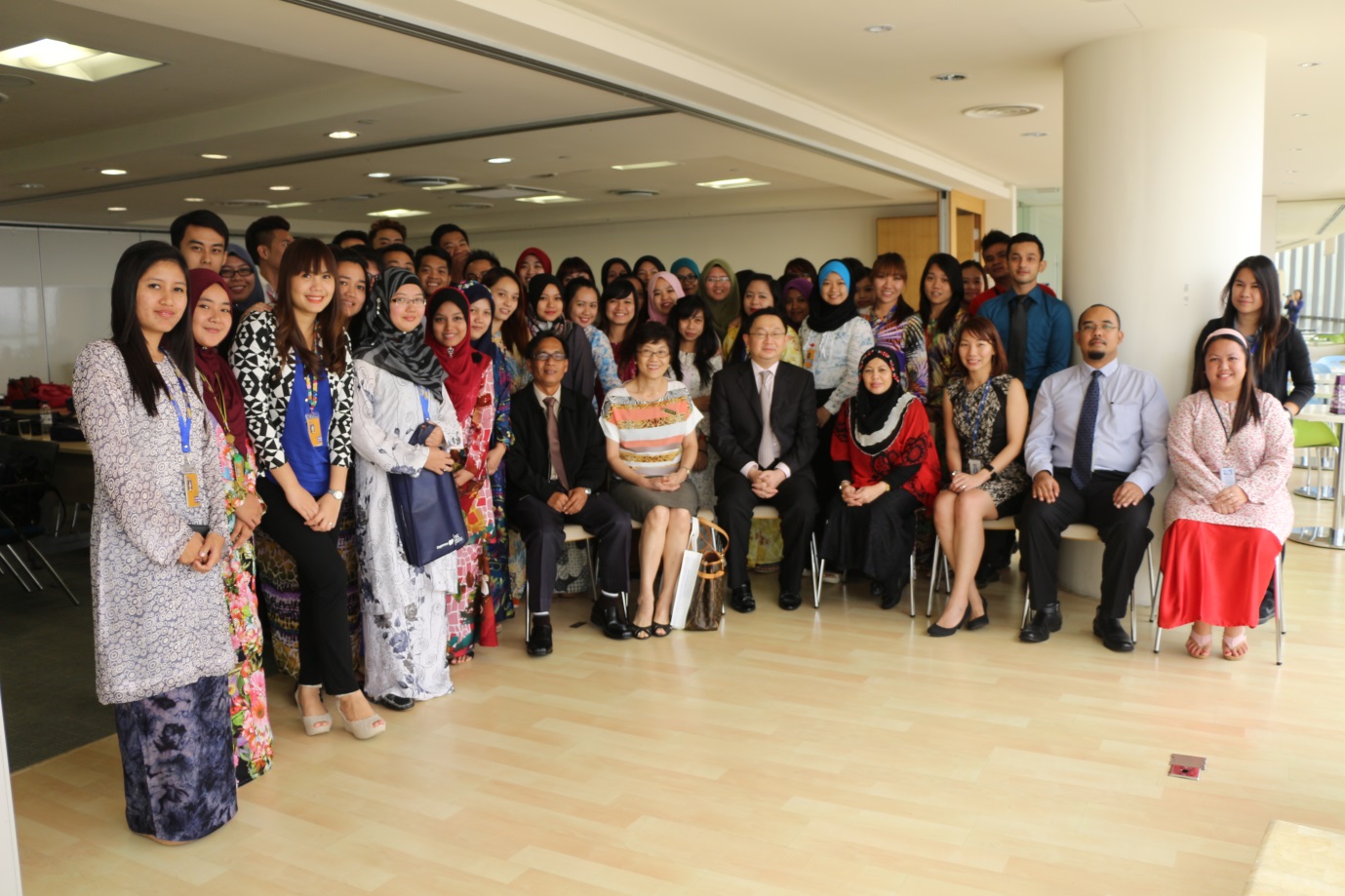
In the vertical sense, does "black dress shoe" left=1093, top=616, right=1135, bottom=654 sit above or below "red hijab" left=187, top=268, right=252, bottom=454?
below

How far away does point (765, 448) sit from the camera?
5797mm

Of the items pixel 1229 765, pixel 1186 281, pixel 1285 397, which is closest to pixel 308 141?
pixel 1186 281

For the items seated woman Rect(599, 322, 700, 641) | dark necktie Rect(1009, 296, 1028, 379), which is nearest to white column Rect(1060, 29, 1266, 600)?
dark necktie Rect(1009, 296, 1028, 379)

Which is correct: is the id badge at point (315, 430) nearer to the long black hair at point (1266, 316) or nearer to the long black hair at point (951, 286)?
the long black hair at point (951, 286)

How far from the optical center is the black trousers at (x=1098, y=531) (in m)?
4.90

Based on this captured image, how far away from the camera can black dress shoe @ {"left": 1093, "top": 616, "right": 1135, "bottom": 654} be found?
16.0ft

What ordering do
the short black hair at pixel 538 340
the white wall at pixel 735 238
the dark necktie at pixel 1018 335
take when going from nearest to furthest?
the short black hair at pixel 538 340
the dark necktie at pixel 1018 335
the white wall at pixel 735 238

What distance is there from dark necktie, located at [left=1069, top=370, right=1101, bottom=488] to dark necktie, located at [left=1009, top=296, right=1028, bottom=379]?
1.88ft

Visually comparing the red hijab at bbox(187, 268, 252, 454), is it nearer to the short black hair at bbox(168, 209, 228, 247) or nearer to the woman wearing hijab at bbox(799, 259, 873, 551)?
the short black hair at bbox(168, 209, 228, 247)

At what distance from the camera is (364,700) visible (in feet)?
13.5

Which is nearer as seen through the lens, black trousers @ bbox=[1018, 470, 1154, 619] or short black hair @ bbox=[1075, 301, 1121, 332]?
black trousers @ bbox=[1018, 470, 1154, 619]

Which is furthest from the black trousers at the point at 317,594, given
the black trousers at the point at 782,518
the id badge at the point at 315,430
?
the black trousers at the point at 782,518

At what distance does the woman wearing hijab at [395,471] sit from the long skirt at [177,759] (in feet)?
3.32

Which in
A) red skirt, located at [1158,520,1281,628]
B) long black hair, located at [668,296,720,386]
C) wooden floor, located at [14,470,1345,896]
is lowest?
wooden floor, located at [14,470,1345,896]
